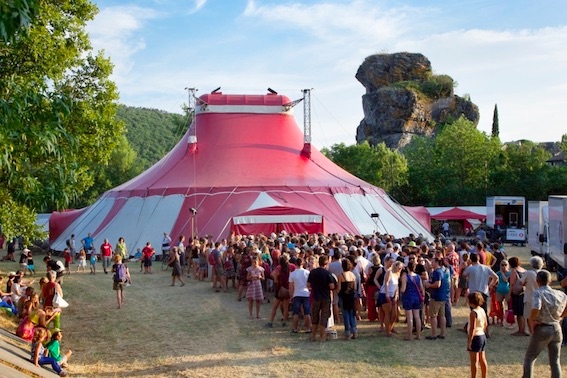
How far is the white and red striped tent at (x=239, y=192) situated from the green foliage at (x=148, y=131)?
62.2 m

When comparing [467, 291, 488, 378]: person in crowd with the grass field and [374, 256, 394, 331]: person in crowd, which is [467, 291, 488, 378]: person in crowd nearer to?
the grass field

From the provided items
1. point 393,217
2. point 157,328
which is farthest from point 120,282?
point 393,217

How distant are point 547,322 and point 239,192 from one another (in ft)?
51.5

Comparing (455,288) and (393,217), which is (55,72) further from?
(393,217)

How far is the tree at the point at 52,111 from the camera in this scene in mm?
7703

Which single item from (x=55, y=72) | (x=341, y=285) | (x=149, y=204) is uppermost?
(x=55, y=72)

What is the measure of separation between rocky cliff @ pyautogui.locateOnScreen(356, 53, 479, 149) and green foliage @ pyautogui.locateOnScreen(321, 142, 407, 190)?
1642cm

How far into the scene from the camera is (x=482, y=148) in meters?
41.4

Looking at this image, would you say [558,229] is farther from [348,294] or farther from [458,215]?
[458,215]

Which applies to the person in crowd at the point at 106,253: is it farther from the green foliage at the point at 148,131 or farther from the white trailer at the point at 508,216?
the green foliage at the point at 148,131

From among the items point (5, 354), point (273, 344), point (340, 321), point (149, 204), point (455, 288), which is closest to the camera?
point (5, 354)

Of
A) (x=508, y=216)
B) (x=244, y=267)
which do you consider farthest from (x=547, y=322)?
(x=508, y=216)

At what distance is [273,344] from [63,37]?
735 centimetres

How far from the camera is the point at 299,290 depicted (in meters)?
9.50
